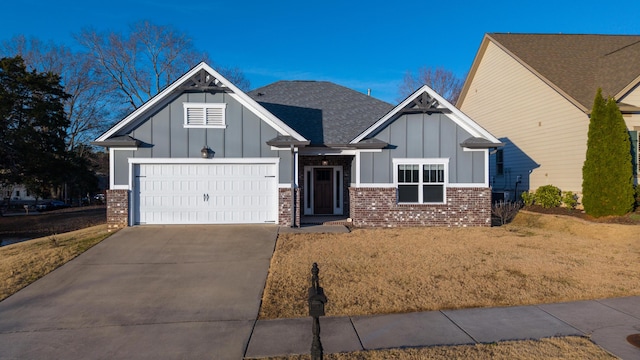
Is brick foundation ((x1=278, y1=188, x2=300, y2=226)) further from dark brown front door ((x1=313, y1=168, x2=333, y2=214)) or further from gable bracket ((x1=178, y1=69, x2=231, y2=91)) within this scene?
gable bracket ((x1=178, y1=69, x2=231, y2=91))

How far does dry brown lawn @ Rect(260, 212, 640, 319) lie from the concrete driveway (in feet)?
2.23

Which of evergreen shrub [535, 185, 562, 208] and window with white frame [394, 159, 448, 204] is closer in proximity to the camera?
window with white frame [394, 159, 448, 204]

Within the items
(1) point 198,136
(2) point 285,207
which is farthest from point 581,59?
(1) point 198,136

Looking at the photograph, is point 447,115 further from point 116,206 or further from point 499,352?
point 116,206

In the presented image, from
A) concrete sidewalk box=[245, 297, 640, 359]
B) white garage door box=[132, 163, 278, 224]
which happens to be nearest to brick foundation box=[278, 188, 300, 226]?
white garage door box=[132, 163, 278, 224]

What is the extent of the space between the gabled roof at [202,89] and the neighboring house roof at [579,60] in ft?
37.6

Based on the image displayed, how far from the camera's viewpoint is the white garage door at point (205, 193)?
1205cm

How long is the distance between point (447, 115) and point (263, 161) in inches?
252

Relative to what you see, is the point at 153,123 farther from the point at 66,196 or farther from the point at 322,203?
the point at 66,196

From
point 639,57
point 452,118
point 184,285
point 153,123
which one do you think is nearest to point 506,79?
point 639,57

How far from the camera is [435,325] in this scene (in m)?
5.31

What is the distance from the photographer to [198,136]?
39.8 ft

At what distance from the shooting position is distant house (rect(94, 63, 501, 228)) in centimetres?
1197

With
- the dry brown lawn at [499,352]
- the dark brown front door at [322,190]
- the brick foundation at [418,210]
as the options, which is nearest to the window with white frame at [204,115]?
the dark brown front door at [322,190]
